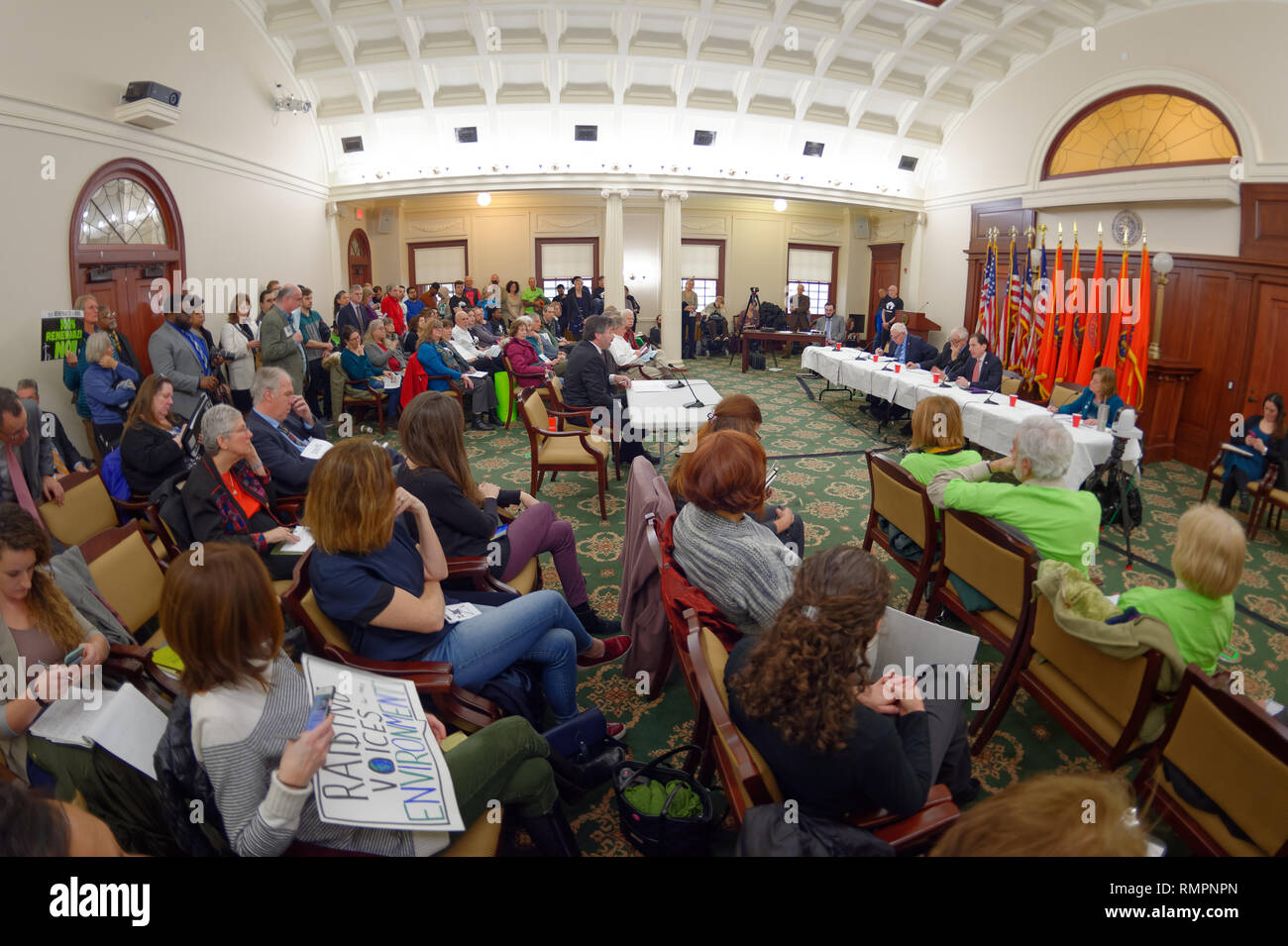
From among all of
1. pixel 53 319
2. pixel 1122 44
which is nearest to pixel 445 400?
pixel 53 319

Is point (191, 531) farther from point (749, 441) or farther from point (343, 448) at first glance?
point (749, 441)

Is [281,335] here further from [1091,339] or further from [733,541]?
[1091,339]

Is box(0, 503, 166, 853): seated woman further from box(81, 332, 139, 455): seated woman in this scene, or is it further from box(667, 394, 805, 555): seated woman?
box(81, 332, 139, 455): seated woman

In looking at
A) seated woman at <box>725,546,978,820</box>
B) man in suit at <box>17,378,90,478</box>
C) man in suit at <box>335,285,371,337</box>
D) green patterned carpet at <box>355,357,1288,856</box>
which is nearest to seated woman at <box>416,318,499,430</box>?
green patterned carpet at <box>355,357,1288,856</box>

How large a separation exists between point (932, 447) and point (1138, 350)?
6.06 metres

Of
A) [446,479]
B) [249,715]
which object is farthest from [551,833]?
[446,479]

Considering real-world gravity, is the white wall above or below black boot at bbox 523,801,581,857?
above

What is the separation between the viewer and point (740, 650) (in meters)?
2.06

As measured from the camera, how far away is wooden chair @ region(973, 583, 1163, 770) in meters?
2.36

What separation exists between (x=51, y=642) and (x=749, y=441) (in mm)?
2386

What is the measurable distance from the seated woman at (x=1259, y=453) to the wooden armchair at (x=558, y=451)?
527cm

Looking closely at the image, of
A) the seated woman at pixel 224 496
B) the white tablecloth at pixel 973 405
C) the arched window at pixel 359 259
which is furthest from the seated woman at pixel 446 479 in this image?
the arched window at pixel 359 259

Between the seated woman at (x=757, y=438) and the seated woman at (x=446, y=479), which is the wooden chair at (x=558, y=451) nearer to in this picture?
the seated woman at (x=757, y=438)

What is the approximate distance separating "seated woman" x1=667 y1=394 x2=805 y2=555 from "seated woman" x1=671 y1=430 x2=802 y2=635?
20cm
